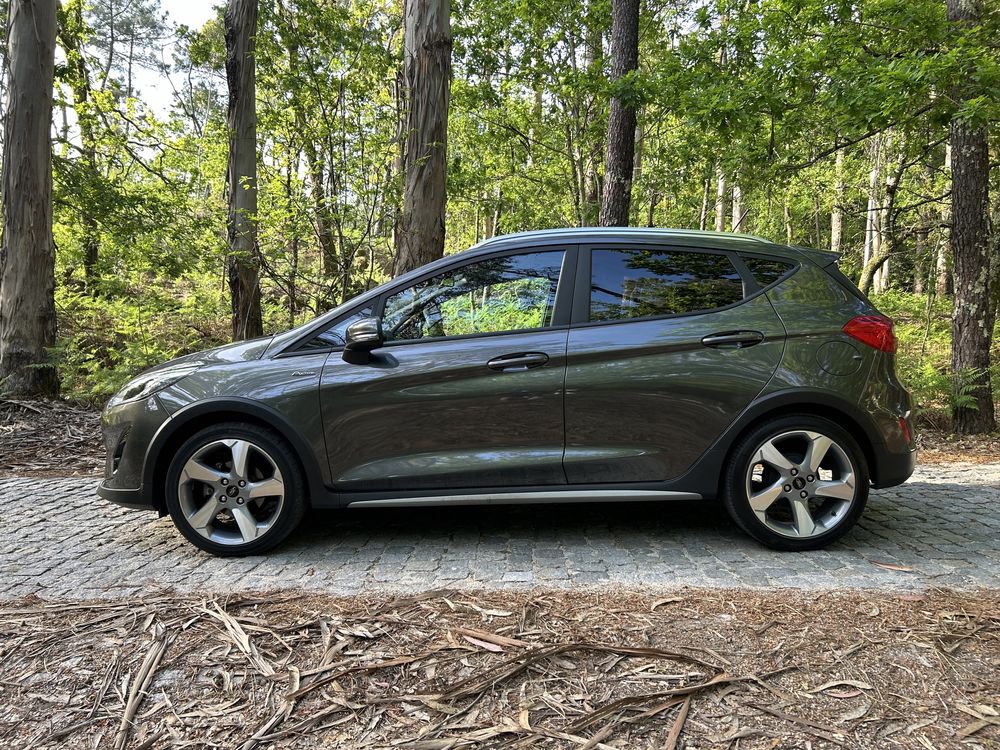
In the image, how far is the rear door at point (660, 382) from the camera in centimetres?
352

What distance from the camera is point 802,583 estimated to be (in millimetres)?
3146

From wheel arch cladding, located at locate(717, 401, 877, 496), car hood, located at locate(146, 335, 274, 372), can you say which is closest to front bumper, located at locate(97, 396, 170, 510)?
car hood, located at locate(146, 335, 274, 372)

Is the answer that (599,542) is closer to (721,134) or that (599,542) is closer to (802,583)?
(802,583)

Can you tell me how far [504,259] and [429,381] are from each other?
2.80 ft

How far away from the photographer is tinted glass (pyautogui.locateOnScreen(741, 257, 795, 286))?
3688mm

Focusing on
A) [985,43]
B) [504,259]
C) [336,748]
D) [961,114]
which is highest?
[985,43]

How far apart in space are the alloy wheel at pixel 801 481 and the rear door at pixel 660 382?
308 mm

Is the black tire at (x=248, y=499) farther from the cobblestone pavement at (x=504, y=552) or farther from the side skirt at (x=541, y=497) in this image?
the side skirt at (x=541, y=497)

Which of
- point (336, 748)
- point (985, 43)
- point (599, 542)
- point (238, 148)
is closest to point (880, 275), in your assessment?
point (985, 43)

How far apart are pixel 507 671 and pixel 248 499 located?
1907 mm

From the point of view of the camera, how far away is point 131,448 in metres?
3.64

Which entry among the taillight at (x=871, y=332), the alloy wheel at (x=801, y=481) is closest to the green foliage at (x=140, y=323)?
the alloy wheel at (x=801, y=481)

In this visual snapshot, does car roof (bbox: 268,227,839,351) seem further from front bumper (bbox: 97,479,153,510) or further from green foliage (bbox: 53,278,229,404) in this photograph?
green foliage (bbox: 53,278,229,404)

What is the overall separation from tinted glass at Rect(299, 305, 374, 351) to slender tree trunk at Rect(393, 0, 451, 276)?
2203 millimetres
